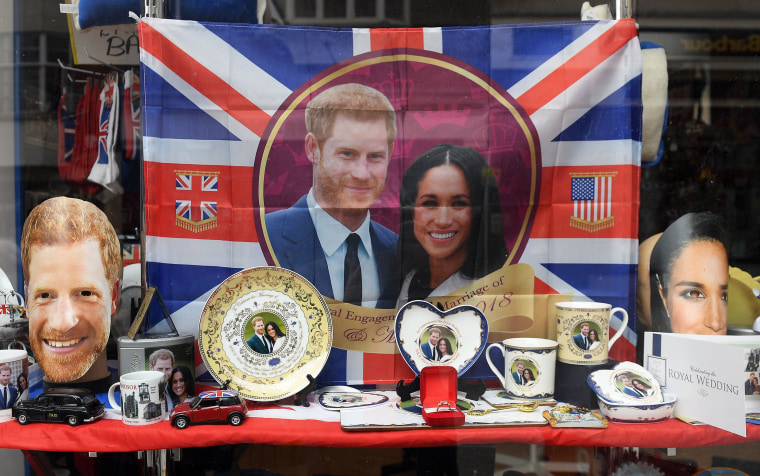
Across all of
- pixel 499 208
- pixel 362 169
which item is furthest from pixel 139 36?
pixel 499 208

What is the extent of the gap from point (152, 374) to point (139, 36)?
1.07 metres

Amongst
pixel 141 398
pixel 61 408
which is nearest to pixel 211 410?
pixel 141 398

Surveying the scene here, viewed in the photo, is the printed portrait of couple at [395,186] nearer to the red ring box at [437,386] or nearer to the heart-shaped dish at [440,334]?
the heart-shaped dish at [440,334]

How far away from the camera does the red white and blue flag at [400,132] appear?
1719 millimetres

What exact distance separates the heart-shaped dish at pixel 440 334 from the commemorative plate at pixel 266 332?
255mm

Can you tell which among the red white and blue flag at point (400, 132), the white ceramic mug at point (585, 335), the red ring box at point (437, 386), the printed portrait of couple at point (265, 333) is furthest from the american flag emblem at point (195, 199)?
the white ceramic mug at point (585, 335)

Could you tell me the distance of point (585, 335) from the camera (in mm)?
1629

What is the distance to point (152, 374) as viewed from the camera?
1481 millimetres

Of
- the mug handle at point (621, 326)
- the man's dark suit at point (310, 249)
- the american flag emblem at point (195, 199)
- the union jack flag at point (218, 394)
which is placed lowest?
the union jack flag at point (218, 394)

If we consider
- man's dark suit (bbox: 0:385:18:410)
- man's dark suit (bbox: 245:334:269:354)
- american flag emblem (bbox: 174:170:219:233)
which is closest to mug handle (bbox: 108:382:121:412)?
man's dark suit (bbox: 0:385:18:410)

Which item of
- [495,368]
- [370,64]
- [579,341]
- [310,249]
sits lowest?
[495,368]

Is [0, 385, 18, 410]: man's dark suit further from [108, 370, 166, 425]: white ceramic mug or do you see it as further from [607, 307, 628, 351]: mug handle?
[607, 307, 628, 351]: mug handle

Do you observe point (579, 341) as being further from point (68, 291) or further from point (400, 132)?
point (68, 291)

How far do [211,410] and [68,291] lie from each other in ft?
1.94
